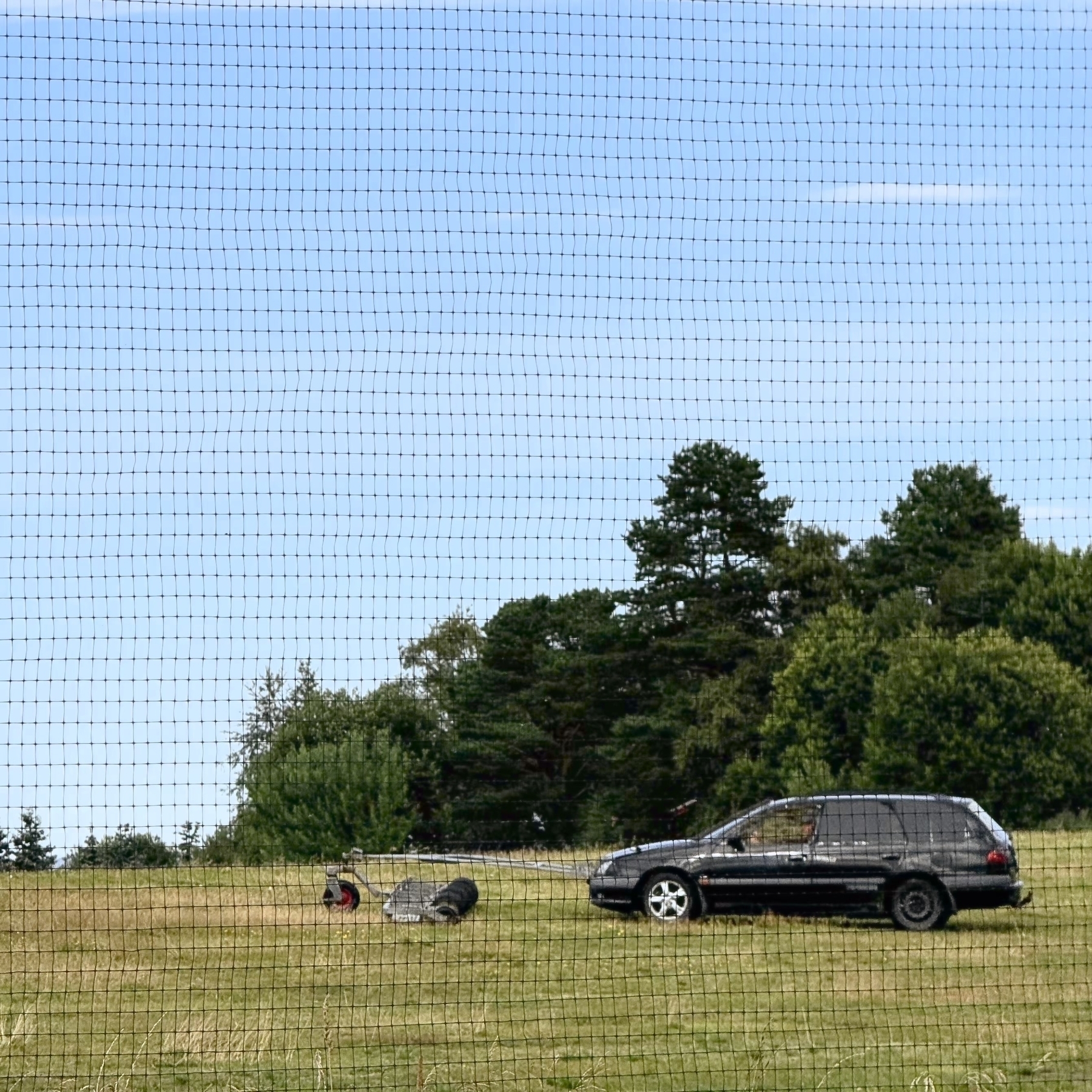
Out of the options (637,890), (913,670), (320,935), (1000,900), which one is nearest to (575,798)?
(320,935)

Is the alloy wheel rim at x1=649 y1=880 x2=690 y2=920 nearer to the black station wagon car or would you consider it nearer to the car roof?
the black station wagon car

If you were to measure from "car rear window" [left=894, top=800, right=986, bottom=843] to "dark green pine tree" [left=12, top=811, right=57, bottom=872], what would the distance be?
782 centimetres

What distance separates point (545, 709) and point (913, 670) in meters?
19.8

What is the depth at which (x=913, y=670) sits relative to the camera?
27.0m

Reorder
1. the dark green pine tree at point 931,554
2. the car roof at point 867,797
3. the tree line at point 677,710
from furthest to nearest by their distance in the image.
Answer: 1. the dark green pine tree at point 931,554
2. the car roof at point 867,797
3. the tree line at point 677,710

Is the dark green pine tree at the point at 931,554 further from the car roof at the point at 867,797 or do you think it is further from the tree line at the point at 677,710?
the car roof at the point at 867,797

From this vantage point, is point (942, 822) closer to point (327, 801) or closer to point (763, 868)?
point (763, 868)

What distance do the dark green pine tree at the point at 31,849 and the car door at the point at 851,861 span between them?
763 cm

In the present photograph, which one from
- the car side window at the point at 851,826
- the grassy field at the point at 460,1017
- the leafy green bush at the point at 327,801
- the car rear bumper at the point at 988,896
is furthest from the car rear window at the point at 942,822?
the leafy green bush at the point at 327,801

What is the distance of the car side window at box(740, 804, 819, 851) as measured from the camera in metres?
12.5

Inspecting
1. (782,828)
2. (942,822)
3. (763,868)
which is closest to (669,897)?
(763,868)

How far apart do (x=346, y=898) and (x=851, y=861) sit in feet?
13.4

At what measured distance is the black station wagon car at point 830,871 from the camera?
1245 cm

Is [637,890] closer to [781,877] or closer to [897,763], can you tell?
[781,877]
